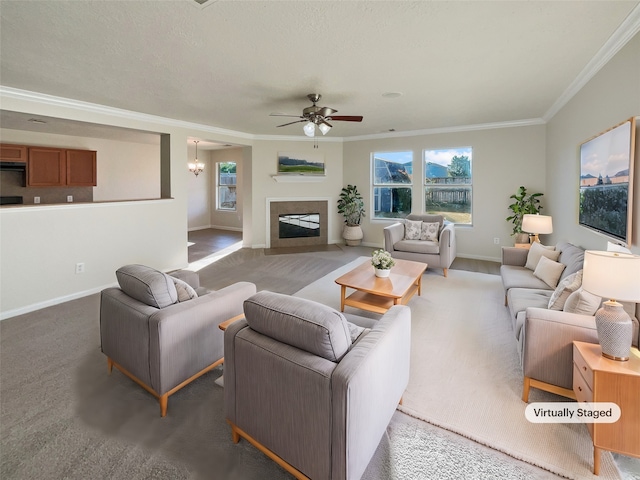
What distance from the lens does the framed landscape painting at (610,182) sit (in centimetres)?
247

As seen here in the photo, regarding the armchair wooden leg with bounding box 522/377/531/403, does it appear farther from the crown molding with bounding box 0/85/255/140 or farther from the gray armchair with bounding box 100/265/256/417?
the crown molding with bounding box 0/85/255/140

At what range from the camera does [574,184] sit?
3953 mm

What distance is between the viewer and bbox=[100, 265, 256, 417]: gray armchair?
2.00 meters

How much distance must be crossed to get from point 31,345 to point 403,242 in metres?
4.90

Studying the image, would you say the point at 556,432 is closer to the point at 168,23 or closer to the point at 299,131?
the point at 168,23

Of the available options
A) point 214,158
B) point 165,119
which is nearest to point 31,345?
point 165,119

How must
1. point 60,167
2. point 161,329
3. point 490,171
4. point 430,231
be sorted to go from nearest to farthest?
1. point 161,329
2. point 430,231
3. point 490,171
4. point 60,167

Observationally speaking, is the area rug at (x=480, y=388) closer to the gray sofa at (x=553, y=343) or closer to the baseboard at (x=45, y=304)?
the gray sofa at (x=553, y=343)

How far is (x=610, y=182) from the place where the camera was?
110 inches

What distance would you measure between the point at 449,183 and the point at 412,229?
1.67 metres

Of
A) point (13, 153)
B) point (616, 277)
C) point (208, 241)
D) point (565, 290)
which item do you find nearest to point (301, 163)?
point (208, 241)

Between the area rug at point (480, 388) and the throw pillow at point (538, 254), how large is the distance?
2.01 feet

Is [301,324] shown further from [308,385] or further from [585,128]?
[585,128]

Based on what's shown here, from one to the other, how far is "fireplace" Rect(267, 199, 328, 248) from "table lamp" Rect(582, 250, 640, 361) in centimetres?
634
